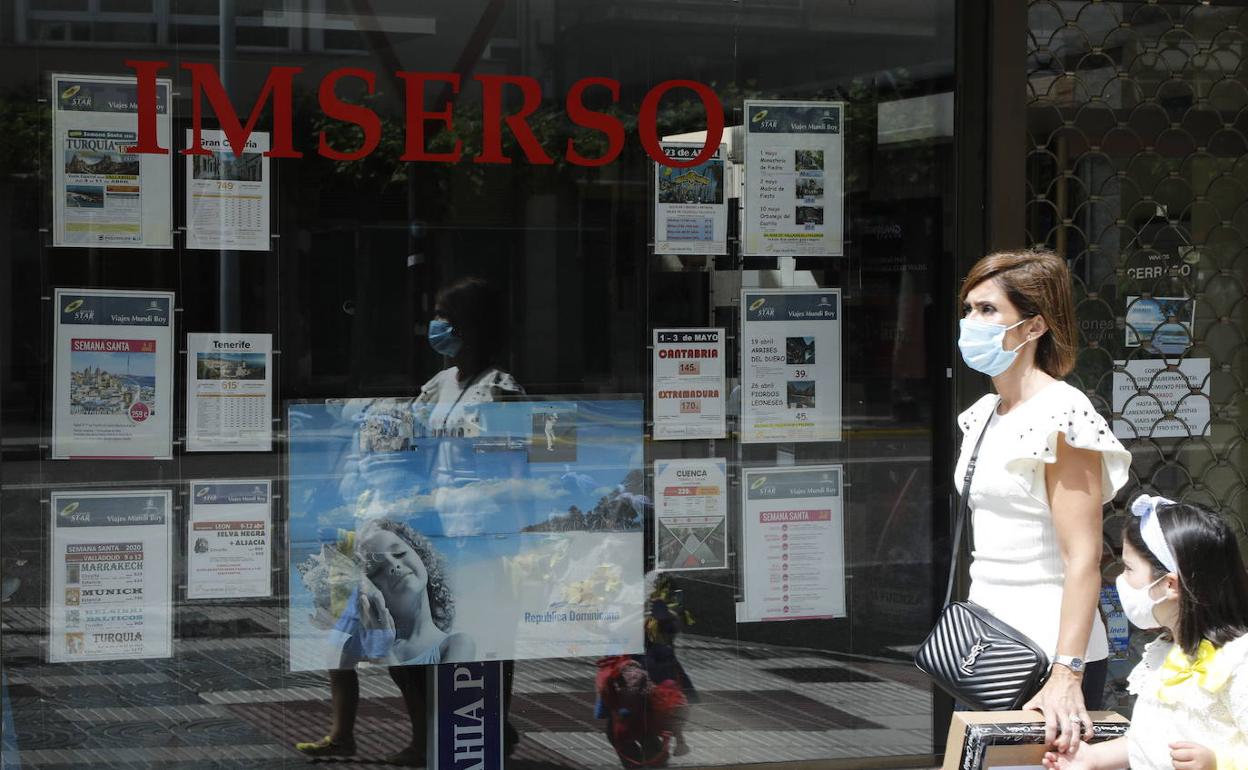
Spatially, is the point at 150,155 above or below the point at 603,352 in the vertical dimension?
above

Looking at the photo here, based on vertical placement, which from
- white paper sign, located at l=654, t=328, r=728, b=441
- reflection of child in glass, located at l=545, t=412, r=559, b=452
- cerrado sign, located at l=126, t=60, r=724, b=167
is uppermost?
cerrado sign, located at l=126, t=60, r=724, b=167

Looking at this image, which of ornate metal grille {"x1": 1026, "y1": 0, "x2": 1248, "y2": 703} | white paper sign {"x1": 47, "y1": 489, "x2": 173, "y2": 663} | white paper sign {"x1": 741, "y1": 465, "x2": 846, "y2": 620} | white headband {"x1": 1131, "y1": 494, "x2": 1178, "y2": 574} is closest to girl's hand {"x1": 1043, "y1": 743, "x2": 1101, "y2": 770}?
white headband {"x1": 1131, "y1": 494, "x2": 1178, "y2": 574}

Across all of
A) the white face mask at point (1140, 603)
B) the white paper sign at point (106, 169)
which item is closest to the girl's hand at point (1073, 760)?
the white face mask at point (1140, 603)

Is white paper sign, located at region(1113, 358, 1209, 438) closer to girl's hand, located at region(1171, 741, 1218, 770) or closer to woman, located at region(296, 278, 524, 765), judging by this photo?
woman, located at region(296, 278, 524, 765)

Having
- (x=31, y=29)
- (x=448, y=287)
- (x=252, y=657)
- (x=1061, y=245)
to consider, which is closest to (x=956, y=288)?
(x=1061, y=245)

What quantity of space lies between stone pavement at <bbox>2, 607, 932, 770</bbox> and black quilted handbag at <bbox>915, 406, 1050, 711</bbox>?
193 cm

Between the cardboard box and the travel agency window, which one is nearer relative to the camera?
the cardboard box

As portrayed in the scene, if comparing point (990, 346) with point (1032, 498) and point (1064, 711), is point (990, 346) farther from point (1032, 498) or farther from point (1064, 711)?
point (1064, 711)

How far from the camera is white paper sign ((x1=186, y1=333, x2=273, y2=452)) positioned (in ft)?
15.7

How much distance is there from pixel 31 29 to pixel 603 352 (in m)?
2.23

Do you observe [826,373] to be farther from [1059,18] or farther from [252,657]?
[252,657]

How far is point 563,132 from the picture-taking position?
16.4ft

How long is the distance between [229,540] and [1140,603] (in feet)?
10.1

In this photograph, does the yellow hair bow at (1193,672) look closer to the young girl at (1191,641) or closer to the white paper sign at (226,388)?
the young girl at (1191,641)
